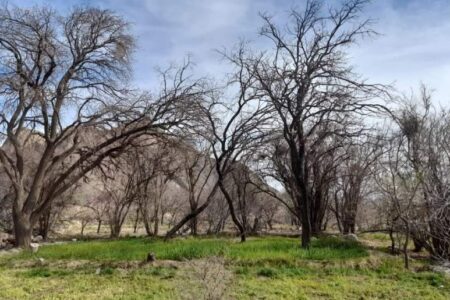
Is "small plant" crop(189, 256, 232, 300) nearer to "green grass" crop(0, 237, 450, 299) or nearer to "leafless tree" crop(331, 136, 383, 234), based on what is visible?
"green grass" crop(0, 237, 450, 299)

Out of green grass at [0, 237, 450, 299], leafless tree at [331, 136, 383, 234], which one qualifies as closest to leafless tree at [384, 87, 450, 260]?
green grass at [0, 237, 450, 299]

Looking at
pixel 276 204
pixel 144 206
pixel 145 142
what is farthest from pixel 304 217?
pixel 276 204

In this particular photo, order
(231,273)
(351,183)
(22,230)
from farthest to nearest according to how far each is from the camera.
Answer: (351,183), (22,230), (231,273)

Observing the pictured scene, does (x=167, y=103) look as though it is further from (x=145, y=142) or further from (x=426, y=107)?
(x=426, y=107)

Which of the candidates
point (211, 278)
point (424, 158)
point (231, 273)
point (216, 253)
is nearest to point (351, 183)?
point (424, 158)

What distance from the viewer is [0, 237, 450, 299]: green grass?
740 centimetres

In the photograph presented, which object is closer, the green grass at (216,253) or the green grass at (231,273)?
the green grass at (231,273)

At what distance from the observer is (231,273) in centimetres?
828

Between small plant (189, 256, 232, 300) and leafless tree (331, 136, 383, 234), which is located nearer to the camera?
small plant (189, 256, 232, 300)

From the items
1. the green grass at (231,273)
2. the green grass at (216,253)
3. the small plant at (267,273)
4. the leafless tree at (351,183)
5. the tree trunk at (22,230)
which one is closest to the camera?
the green grass at (231,273)

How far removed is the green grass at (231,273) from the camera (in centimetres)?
740

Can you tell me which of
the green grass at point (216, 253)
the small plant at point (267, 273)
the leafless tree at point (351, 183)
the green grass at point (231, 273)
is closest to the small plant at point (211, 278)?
the green grass at point (231, 273)

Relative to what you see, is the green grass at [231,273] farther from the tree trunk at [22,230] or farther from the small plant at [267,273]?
the tree trunk at [22,230]

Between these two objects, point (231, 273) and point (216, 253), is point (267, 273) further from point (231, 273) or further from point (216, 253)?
point (216, 253)
